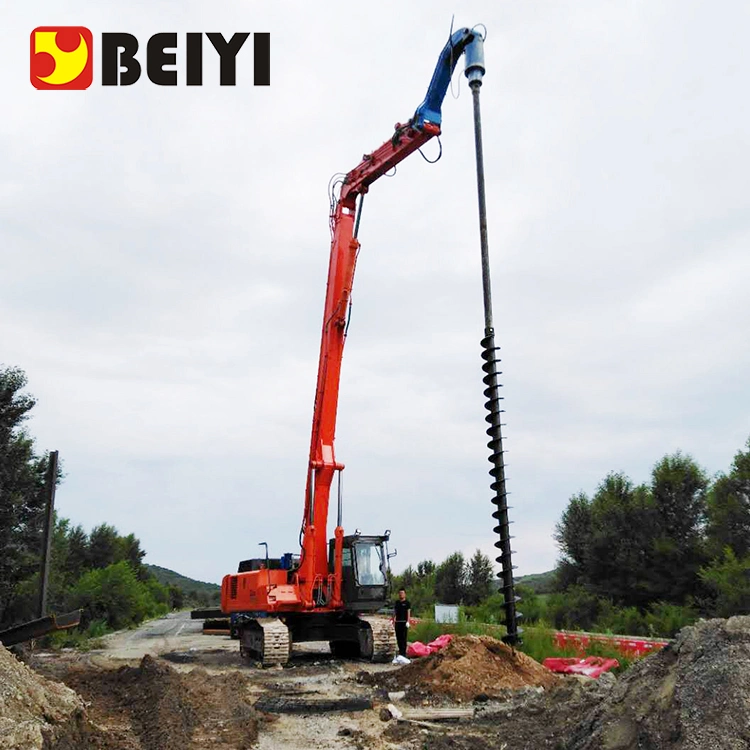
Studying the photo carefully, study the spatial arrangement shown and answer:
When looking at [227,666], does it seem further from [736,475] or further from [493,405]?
[736,475]

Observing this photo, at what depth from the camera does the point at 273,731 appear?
27.4 ft

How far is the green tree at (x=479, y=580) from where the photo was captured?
1427 inches

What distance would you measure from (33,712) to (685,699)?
5293 millimetres

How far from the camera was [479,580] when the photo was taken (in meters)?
36.8

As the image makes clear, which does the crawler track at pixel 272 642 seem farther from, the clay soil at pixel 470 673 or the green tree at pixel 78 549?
the green tree at pixel 78 549

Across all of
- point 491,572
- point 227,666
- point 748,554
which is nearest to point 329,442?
point 227,666

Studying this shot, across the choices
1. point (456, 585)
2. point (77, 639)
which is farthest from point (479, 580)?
point (77, 639)

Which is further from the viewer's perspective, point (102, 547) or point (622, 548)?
point (102, 547)

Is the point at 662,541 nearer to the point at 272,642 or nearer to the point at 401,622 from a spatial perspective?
the point at 401,622

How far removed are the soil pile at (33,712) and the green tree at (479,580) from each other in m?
30.8

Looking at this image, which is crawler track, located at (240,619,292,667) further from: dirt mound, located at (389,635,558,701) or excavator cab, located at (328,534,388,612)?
dirt mound, located at (389,635,558,701)

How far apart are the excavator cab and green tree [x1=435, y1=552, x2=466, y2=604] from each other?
23.2 m

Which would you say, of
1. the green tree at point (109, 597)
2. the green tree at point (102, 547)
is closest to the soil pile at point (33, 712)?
the green tree at point (109, 597)

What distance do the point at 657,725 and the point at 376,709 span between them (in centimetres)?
460
